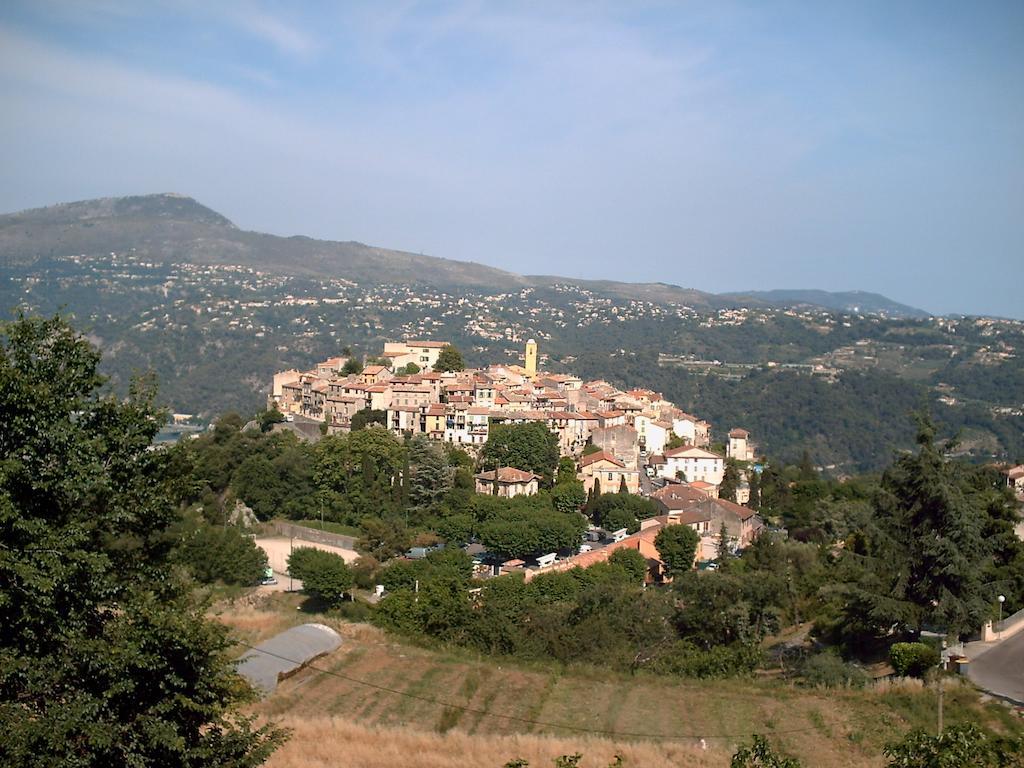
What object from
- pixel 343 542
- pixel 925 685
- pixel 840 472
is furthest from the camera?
pixel 840 472

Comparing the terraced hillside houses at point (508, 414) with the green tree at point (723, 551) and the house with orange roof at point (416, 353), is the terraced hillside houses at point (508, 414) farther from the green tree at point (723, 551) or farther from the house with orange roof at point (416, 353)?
the green tree at point (723, 551)

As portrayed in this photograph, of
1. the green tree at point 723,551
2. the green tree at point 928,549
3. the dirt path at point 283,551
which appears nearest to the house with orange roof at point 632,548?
the green tree at point 723,551

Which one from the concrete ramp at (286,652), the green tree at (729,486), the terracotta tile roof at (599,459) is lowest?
the green tree at (729,486)

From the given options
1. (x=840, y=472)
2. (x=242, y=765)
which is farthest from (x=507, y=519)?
(x=840, y=472)

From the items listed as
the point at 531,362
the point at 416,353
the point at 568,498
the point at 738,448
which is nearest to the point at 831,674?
the point at 568,498

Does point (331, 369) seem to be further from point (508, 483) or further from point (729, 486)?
point (729, 486)

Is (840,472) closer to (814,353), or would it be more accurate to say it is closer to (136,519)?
(814,353)

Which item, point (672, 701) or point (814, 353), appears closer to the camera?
point (672, 701)
